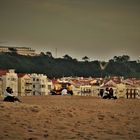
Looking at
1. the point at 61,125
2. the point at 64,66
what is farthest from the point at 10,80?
the point at 61,125

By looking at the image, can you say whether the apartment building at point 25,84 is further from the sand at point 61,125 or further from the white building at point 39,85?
the sand at point 61,125

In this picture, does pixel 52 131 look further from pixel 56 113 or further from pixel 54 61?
pixel 54 61

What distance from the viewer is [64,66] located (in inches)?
6752

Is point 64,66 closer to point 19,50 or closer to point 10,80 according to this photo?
point 19,50

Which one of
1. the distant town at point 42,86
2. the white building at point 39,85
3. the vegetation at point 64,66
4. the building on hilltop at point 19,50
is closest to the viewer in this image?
the distant town at point 42,86

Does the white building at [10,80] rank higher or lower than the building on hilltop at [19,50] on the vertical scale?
lower

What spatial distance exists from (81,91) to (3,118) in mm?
100486

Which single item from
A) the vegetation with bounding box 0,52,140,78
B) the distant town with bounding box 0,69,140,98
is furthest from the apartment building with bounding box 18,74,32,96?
the vegetation with bounding box 0,52,140,78

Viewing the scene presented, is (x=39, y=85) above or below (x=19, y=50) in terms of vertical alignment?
below

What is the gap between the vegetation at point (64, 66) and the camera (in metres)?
152

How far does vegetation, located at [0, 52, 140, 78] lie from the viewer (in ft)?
498

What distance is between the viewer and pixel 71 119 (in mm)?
13906

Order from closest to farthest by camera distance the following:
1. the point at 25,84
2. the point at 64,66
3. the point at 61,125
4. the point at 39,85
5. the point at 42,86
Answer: the point at 61,125, the point at 42,86, the point at 39,85, the point at 25,84, the point at 64,66

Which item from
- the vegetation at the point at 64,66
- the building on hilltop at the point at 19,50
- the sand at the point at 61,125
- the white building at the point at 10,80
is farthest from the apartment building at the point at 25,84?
the sand at the point at 61,125
